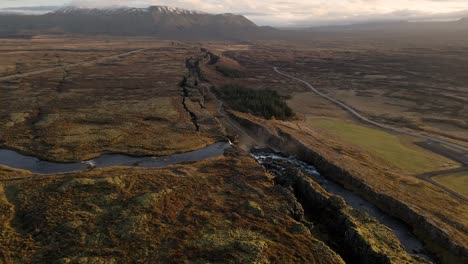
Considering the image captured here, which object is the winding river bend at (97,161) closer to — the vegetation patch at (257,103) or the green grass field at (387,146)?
the green grass field at (387,146)

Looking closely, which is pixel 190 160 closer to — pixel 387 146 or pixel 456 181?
pixel 387 146

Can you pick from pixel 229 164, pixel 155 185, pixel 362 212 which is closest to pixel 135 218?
pixel 155 185

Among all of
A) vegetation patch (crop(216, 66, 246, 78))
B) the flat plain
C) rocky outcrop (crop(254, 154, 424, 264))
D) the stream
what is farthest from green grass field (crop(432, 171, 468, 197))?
vegetation patch (crop(216, 66, 246, 78))

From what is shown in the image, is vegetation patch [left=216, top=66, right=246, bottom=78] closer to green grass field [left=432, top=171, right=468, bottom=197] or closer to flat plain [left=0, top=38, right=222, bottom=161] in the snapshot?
flat plain [left=0, top=38, right=222, bottom=161]

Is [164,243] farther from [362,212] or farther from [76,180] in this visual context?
[362,212]

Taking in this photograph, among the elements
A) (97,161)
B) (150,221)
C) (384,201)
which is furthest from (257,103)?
(150,221)

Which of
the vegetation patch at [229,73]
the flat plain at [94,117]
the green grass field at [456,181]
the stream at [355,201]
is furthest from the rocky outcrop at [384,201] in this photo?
the vegetation patch at [229,73]
